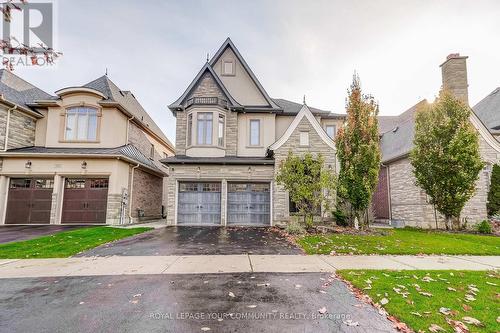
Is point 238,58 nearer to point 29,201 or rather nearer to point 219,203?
point 219,203

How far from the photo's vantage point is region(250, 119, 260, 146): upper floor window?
17.0 meters

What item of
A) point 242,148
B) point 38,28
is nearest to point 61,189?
point 242,148

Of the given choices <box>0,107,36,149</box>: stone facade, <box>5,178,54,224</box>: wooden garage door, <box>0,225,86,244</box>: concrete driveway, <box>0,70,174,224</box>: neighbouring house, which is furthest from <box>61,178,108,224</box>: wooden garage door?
<box>0,107,36,149</box>: stone facade

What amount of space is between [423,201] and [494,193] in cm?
344

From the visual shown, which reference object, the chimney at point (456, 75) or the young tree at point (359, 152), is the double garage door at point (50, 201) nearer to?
the young tree at point (359, 152)

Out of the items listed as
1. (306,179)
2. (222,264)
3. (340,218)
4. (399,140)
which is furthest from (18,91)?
(399,140)

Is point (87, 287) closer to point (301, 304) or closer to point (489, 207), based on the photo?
point (301, 304)

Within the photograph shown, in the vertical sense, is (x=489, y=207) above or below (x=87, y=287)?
above

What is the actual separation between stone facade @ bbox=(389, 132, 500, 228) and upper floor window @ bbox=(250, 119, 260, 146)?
9.27 metres

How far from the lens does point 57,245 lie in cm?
842

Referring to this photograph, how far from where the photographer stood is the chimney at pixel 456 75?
15.1 metres

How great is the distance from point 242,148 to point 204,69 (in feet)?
19.6

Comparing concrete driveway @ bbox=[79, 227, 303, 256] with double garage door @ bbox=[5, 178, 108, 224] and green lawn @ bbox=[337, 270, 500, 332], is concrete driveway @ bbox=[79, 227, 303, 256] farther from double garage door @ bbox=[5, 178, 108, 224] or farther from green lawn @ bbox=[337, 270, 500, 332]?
double garage door @ bbox=[5, 178, 108, 224]

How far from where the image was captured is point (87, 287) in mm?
4496
